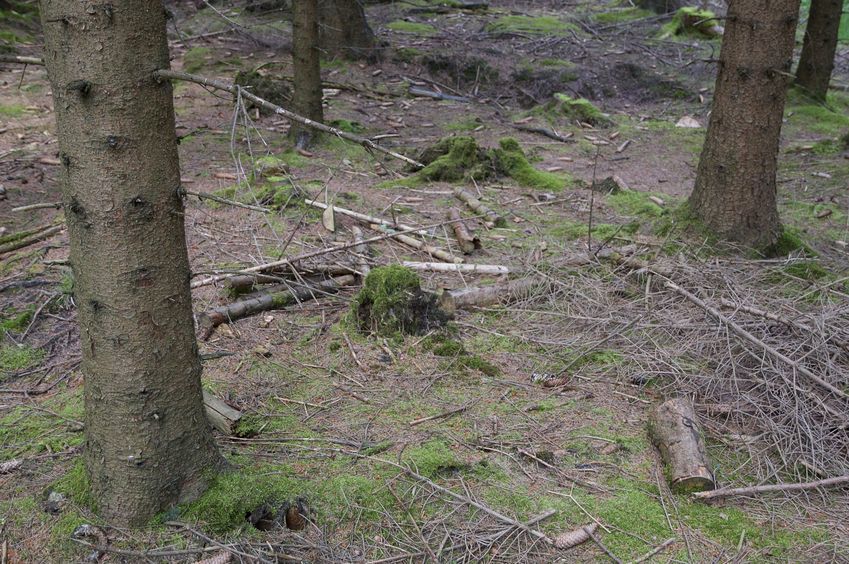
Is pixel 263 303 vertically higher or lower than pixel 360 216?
lower

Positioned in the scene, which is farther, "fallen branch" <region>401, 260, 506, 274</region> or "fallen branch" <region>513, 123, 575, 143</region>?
"fallen branch" <region>513, 123, 575, 143</region>

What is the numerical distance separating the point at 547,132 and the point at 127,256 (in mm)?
9490

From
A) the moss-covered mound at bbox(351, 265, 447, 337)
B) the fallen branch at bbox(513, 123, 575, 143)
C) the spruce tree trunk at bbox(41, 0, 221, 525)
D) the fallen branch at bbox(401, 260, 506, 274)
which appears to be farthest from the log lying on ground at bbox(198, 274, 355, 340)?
the fallen branch at bbox(513, 123, 575, 143)

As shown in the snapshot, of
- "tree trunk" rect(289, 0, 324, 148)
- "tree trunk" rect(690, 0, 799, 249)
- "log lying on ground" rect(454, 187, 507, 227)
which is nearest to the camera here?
"tree trunk" rect(690, 0, 799, 249)

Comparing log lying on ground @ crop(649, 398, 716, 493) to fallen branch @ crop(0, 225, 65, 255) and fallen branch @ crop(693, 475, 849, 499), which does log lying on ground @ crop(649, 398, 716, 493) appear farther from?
fallen branch @ crop(0, 225, 65, 255)

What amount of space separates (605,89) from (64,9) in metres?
12.8

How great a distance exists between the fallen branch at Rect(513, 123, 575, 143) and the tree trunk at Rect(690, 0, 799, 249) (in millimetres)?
4990

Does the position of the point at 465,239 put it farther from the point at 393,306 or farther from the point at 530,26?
the point at 530,26

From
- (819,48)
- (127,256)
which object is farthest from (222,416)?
(819,48)

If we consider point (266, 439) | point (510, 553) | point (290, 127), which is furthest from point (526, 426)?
point (290, 127)

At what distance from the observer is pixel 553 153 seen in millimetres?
10547

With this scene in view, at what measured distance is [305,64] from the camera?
9125mm

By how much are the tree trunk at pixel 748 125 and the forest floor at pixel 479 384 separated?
29cm

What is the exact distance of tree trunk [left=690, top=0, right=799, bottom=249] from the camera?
5754 mm
